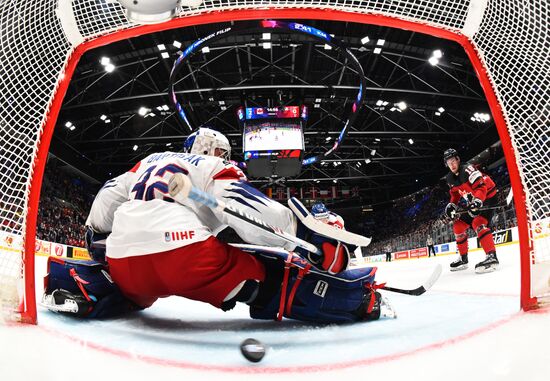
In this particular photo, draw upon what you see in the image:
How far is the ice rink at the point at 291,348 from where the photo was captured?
0.88 m

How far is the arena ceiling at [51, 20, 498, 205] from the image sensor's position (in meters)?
9.00

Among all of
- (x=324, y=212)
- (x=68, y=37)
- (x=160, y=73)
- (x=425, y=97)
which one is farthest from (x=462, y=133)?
(x=68, y=37)

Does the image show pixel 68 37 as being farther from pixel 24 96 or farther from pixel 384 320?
pixel 384 320

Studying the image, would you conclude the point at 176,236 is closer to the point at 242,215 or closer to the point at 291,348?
the point at 242,215

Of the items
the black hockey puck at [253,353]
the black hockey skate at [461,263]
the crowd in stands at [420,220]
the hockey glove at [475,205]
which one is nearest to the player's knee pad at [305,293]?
the black hockey puck at [253,353]

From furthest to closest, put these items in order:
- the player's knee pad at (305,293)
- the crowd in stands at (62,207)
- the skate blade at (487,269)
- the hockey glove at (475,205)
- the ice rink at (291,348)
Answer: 1. the crowd in stands at (62,207)
2. the hockey glove at (475,205)
3. the skate blade at (487,269)
4. the player's knee pad at (305,293)
5. the ice rink at (291,348)

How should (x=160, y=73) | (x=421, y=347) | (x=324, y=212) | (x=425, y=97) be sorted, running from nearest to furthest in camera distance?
(x=421, y=347) → (x=324, y=212) → (x=160, y=73) → (x=425, y=97)

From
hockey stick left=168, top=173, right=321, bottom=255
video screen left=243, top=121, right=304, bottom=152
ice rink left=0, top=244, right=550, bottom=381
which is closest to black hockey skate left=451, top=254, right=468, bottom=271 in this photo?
ice rink left=0, top=244, right=550, bottom=381

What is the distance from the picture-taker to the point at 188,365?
0.99 metres

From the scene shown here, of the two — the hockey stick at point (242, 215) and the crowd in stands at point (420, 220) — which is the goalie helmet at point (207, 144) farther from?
the crowd in stands at point (420, 220)

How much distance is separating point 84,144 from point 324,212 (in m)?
14.5

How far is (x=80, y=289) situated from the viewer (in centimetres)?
160

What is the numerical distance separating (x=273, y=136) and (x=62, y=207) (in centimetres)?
937

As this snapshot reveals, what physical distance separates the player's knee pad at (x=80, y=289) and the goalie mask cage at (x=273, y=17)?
22cm
